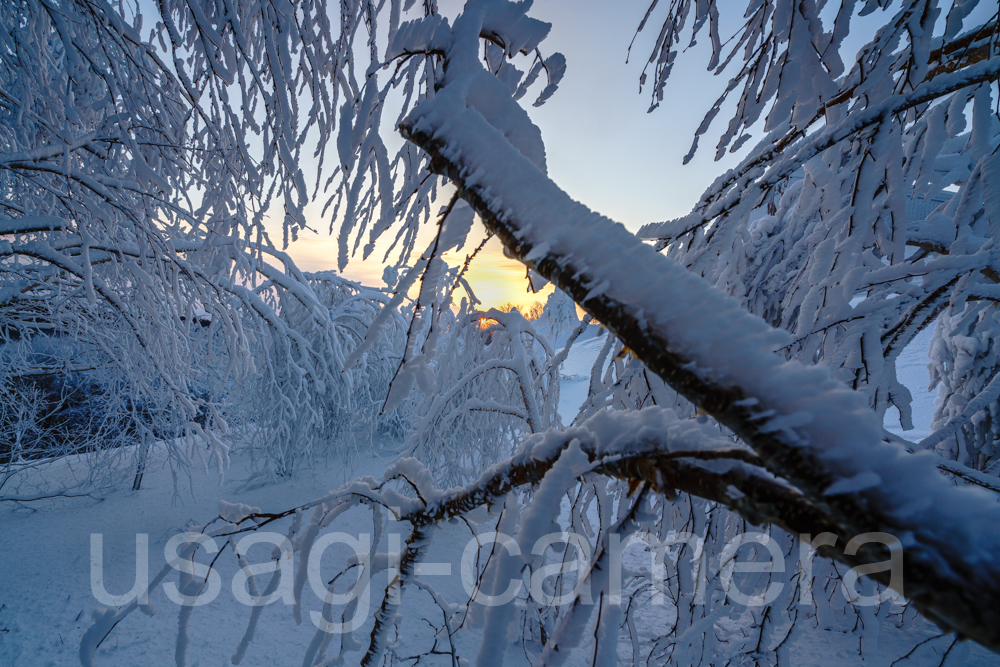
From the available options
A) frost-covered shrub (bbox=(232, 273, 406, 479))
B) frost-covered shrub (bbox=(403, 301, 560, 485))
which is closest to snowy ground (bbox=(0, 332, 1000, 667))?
frost-covered shrub (bbox=(403, 301, 560, 485))

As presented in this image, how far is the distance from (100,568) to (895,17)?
28.5ft

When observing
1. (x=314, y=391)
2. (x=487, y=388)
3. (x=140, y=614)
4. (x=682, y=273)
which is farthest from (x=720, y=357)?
(x=314, y=391)

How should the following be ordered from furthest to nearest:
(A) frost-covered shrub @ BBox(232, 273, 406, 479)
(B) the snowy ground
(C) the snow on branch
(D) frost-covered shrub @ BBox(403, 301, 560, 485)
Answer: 1. (A) frost-covered shrub @ BBox(232, 273, 406, 479)
2. (B) the snowy ground
3. (D) frost-covered shrub @ BBox(403, 301, 560, 485)
4. (C) the snow on branch

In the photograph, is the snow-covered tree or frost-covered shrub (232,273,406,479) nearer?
the snow-covered tree

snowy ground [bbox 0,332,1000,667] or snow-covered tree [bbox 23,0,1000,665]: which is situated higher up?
snow-covered tree [bbox 23,0,1000,665]

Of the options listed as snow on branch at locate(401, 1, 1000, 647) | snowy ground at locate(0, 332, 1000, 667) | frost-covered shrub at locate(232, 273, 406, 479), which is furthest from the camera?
frost-covered shrub at locate(232, 273, 406, 479)

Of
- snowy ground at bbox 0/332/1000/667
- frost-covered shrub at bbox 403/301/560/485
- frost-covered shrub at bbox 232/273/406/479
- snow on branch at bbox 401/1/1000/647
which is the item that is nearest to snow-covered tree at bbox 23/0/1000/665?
snow on branch at bbox 401/1/1000/647

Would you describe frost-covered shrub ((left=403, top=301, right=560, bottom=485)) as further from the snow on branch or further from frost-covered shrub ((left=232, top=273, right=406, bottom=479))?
frost-covered shrub ((left=232, top=273, right=406, bottom=479))

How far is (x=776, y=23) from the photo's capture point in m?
0.99

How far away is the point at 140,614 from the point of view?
15.0ft

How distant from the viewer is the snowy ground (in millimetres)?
3949

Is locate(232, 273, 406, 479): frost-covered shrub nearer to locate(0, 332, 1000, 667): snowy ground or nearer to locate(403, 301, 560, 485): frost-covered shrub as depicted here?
locate(0, 332, 1000, 667): snowy ground

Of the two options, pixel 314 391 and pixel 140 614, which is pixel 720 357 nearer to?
pixel 140 614

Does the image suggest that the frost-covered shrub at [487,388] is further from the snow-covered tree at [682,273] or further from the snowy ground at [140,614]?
the snowy ground at [140,614]
